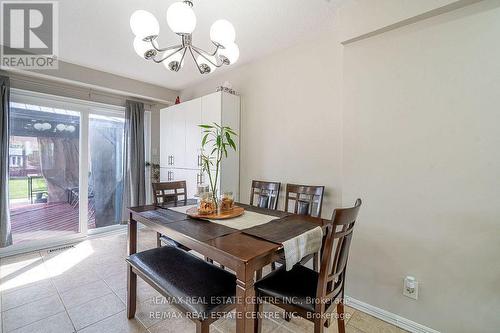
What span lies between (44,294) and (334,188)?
291cm

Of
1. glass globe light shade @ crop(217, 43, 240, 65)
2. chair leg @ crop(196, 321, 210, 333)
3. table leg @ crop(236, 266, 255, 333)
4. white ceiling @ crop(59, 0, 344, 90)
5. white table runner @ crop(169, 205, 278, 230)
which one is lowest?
chair leg @ crop(196, 321, 210, 333)

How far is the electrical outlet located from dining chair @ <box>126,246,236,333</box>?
51.6 inches

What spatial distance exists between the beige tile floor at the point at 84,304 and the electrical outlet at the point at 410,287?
28 centimetres

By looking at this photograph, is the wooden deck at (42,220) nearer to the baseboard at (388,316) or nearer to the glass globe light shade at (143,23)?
the glass globe light shade at (143,23)

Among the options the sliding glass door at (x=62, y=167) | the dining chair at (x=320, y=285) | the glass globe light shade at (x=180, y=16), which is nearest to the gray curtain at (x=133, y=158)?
the sliding glass door at (x=62, y=167)

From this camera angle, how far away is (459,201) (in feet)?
4.78

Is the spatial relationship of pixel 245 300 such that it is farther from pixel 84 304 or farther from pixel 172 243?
pixel 84 304

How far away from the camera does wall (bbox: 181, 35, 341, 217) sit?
2.20 meters

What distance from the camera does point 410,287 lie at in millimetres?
1609

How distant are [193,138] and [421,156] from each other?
2.72 meters

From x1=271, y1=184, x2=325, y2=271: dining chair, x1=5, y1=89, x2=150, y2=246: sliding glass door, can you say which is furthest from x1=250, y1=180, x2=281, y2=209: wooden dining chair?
x1=5, y1=89, x2=150, y2=246: sliding glass door

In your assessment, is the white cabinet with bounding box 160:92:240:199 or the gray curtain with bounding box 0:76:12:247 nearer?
the gray curtain with bounding box 0:76:12:247

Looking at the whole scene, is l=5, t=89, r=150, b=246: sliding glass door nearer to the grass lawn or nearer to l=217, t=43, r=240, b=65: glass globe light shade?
the grass lawn

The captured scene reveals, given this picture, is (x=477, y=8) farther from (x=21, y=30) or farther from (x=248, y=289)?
(x=21, y=30)
